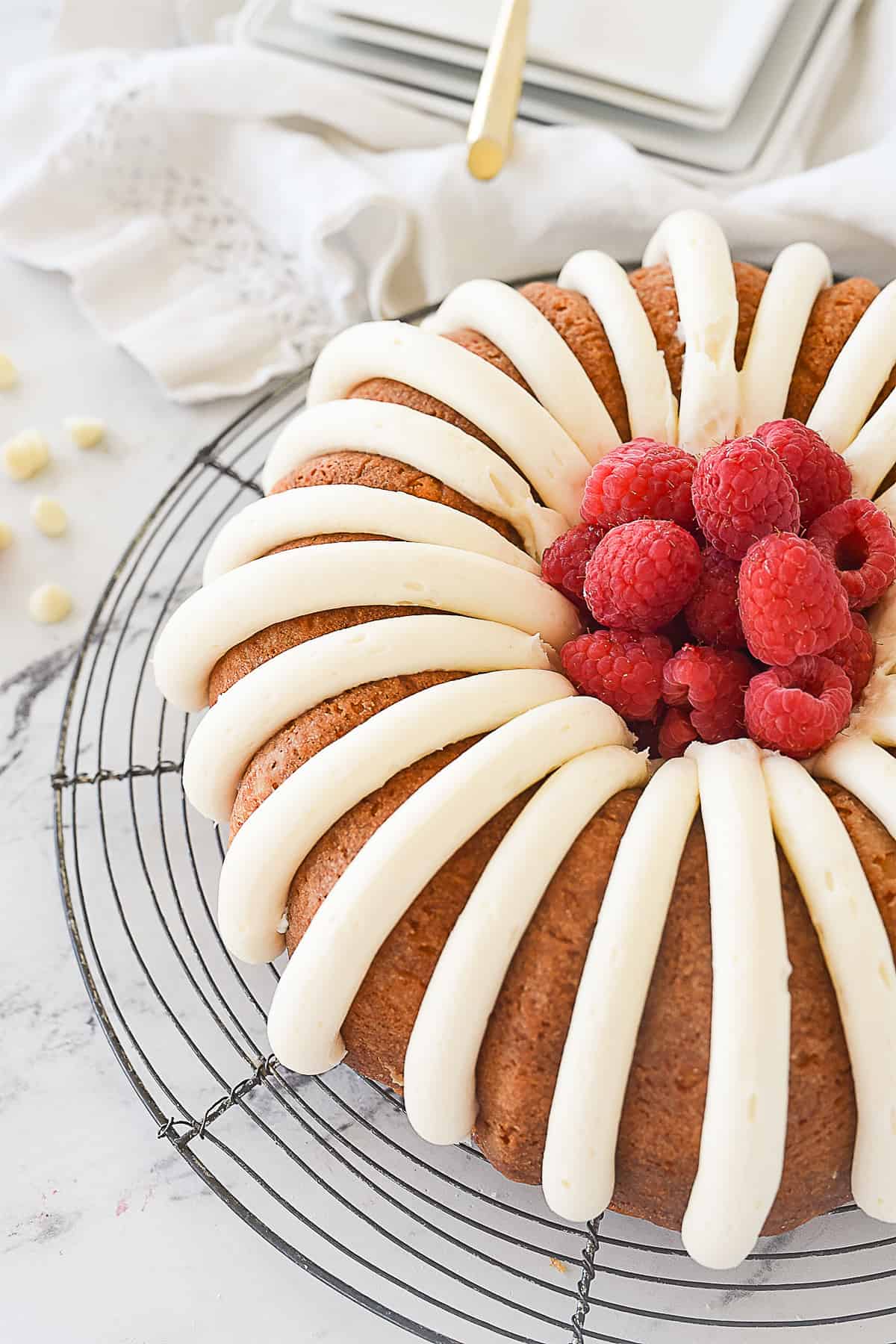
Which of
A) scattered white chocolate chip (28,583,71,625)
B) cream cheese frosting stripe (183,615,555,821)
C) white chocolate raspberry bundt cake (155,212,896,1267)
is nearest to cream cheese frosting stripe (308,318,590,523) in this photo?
white chocolate raspberry bundt cake (155,212,896,1267)

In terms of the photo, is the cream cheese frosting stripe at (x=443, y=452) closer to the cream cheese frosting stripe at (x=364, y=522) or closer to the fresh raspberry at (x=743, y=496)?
the cream cheese frosting stripe at (x=364, y=522)

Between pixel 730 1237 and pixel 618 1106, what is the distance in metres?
0.17

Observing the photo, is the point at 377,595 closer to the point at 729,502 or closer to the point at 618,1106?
the point at 729,502

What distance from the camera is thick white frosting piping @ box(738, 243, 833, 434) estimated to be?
5.36 ft

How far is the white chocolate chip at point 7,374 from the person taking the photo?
2.29 metres

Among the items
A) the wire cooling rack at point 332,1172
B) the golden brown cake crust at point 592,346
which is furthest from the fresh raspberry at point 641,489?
the wire cooling rack at point 332,1172

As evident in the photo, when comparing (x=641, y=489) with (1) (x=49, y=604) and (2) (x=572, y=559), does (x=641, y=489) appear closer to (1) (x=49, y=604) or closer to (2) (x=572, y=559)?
(2) (x=572, y=559)

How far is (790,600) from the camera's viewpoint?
131 centimetres

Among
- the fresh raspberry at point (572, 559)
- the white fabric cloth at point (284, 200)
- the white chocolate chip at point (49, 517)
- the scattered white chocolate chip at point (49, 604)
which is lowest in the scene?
the fresh raspberry at point (572, 559)

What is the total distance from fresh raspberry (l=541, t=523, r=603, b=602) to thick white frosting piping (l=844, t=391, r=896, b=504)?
340mm

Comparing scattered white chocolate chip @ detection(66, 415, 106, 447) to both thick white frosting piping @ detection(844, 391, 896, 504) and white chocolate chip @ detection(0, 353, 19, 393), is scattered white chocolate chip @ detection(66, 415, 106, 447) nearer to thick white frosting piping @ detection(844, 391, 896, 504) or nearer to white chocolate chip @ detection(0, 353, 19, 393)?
white chocolate chip @ detection(0, 353, 19, 393)

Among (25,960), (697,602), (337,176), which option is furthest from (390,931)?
(337,176)

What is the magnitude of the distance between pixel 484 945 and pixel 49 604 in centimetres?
111

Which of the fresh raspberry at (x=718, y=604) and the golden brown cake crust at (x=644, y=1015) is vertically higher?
the fresh raspberry at (x=718, y=604)
